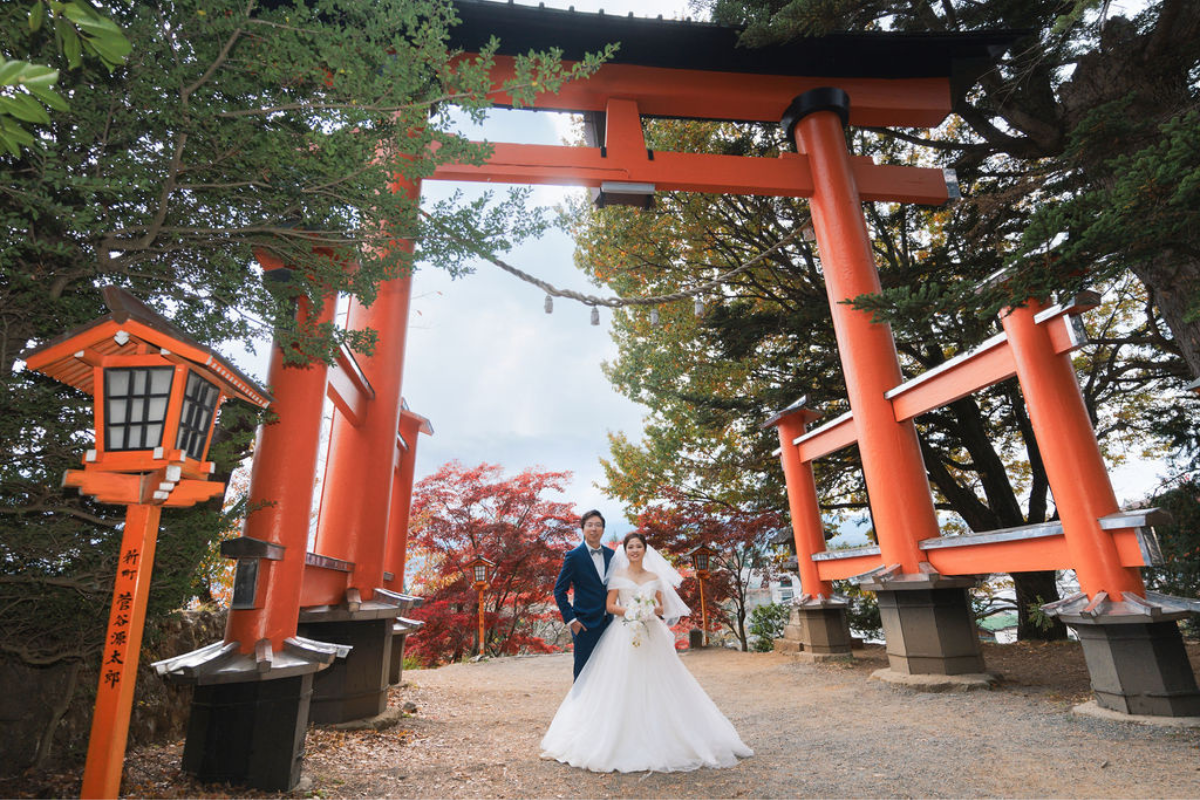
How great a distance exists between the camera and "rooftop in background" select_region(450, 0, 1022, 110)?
6465mm

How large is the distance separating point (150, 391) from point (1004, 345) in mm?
5814

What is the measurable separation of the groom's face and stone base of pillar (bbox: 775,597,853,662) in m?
4.59

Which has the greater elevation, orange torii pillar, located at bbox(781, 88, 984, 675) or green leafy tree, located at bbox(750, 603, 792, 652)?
orange torii pillar, located at bbox(781, 88, 984, 675)

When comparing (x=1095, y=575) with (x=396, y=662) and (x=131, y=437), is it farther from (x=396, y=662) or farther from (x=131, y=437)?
(x=396, y=662)

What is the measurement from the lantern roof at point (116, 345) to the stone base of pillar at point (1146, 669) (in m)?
5.58

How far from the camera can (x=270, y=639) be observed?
12.2 feet

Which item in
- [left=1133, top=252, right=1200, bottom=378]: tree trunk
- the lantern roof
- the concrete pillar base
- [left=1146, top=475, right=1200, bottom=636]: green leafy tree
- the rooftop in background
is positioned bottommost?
the concrete pillar base

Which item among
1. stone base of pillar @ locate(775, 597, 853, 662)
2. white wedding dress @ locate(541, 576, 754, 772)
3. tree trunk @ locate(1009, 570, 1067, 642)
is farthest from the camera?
tree trunk @ locate(1009, 570, 1067, 642)

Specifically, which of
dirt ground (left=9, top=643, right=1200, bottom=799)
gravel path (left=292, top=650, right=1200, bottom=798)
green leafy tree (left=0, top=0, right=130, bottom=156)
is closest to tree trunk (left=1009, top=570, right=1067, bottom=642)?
dirt ground (left=9, top=643, right=1200, bottom=799)

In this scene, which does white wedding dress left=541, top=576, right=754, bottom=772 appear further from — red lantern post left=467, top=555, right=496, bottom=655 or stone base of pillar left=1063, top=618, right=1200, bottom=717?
red lantern post left=467, top=555, right=496, bottom=655

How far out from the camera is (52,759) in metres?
3.22

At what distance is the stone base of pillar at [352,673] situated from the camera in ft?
15.6

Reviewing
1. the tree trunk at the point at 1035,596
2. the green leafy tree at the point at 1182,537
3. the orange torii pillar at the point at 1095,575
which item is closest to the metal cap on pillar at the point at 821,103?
the orange torii pillar at the point at 1095,575

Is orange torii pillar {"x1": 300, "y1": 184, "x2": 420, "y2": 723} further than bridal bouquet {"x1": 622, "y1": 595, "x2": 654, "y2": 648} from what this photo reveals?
Yes
